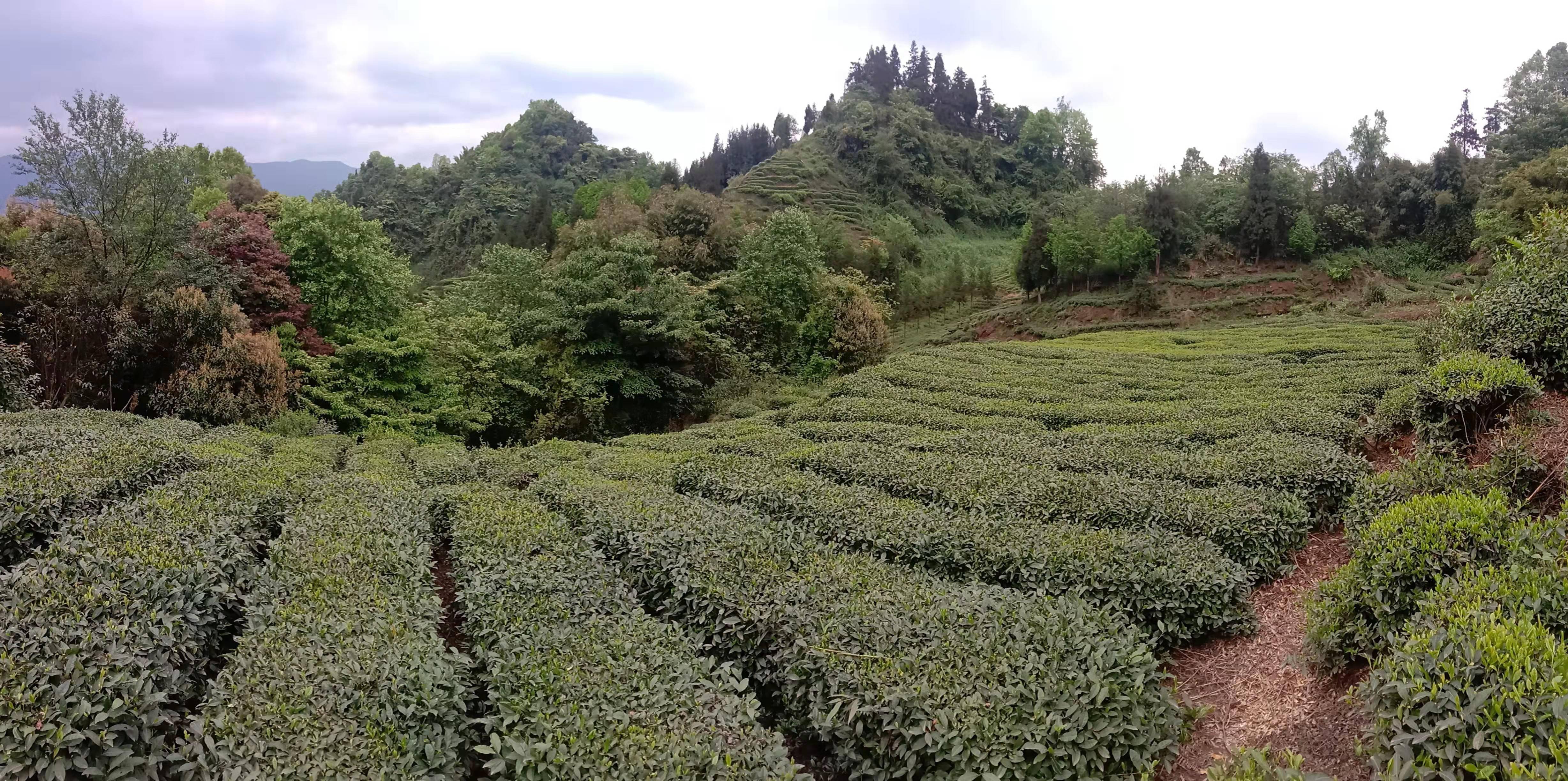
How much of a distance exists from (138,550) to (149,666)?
160 cm

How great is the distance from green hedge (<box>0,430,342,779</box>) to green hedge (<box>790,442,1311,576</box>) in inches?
288

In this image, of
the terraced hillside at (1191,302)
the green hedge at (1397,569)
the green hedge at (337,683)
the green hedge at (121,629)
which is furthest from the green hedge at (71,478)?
the terraced hillside at (1191,302)

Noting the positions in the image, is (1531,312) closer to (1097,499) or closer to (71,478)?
(1097,499)

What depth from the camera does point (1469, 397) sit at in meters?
7.99

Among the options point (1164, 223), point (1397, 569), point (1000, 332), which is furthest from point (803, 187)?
point (1397, 569)

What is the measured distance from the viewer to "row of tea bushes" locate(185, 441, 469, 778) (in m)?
4.52

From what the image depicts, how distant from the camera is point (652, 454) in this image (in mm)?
13766

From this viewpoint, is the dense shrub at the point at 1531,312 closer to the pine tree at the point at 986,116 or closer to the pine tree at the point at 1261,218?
the pine tree at the point at 1261,218

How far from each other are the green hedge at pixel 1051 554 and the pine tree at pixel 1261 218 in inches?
1887

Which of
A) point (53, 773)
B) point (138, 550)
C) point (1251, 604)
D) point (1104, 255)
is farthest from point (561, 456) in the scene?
point (1104, 255)

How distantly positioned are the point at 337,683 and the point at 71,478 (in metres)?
6.64

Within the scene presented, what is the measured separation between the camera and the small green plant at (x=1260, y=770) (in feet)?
12.8

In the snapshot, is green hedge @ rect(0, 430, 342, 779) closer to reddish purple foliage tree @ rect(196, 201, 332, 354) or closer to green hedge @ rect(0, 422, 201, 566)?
green hedge @ rect(0, 422, 201, 566)

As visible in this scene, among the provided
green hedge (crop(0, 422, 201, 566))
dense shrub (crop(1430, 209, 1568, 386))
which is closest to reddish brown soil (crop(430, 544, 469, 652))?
green hedge (crop(0, 422, 201, 566))
